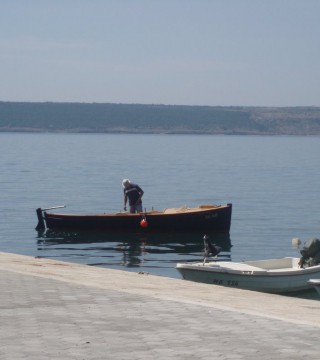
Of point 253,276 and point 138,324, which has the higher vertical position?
point 138,324

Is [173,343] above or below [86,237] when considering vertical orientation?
above

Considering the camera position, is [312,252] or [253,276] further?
[312,252]

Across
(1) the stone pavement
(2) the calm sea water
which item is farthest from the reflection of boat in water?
(1) the stone pavement

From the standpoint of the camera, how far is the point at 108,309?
11203mm

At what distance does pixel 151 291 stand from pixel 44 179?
59.7 metres

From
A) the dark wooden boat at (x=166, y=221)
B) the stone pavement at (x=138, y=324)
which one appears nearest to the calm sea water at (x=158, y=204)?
the dark wooden boat at (x=166, y=221)

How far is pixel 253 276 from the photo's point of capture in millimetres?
18562

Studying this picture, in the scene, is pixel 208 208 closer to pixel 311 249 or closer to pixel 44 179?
pixel 311 249

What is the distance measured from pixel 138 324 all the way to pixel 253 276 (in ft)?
28.0

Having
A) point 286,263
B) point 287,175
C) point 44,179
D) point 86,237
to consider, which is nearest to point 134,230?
point 86,237

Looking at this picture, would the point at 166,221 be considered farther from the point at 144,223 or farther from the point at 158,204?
the point at 158,204

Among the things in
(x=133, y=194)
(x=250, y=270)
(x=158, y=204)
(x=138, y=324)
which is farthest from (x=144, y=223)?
(x=138, y=324)

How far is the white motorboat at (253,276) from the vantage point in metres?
18.6

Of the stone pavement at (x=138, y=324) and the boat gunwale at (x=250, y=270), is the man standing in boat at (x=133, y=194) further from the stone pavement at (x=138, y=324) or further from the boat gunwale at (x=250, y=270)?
the stone pavement at (x=138, y=324)
